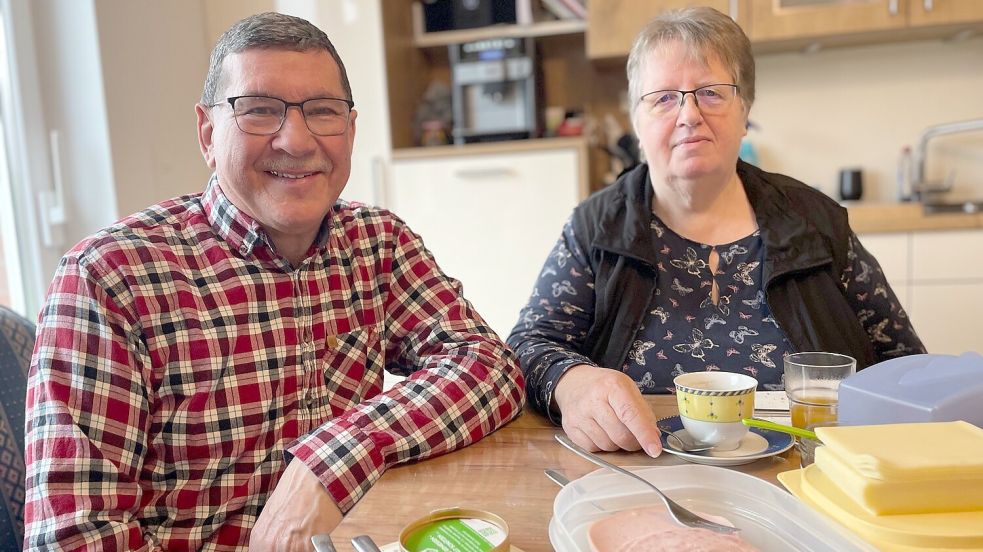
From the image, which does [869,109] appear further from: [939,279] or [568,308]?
[568,308]

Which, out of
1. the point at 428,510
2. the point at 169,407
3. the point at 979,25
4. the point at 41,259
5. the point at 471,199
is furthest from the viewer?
the point at 471,199

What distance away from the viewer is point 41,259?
2.25 m

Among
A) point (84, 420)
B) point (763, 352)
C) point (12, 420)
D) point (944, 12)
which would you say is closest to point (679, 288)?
point (763, 352)

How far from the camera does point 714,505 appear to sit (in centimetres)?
77

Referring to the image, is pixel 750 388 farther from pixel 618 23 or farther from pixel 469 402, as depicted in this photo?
pixel 618 23

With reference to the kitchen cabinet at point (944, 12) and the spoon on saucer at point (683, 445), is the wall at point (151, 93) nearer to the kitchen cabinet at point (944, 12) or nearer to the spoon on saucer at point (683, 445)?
the spoon on saucer at point (683, 445)

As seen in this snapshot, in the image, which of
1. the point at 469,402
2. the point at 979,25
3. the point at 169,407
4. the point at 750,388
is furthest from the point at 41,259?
the point at 979,25

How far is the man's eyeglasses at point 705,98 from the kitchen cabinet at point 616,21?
4.75ft

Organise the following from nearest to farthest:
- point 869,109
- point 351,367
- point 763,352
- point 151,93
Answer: point 351,367
point 763,352
point 151,93
point 869,109

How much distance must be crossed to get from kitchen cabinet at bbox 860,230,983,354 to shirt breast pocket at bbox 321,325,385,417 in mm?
1969

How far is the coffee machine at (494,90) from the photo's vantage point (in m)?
2.89

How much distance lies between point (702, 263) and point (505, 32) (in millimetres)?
1784

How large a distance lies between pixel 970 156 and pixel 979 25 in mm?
519

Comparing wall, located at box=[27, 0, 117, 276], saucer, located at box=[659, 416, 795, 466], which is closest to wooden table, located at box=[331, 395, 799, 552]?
saucer, located at box=[659, 416, 795, 466]
